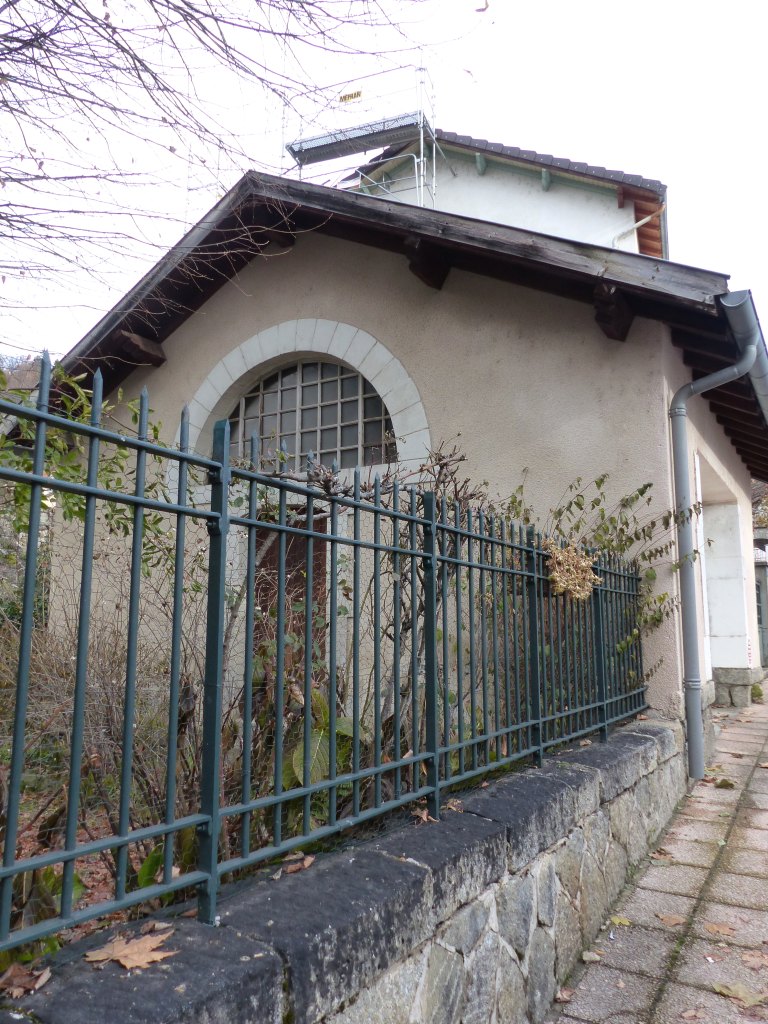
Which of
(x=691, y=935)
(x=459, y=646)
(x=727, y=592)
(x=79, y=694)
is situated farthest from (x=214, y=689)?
(x=727, y=592)

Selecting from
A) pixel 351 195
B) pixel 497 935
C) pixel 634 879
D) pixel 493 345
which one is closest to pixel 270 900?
pixel 497 935

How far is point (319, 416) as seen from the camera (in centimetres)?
691

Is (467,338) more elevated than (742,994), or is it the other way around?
(467,338)

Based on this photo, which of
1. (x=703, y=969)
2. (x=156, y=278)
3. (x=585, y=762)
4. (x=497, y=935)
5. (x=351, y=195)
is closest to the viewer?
(x=497, y=935)

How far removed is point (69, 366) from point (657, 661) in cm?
573

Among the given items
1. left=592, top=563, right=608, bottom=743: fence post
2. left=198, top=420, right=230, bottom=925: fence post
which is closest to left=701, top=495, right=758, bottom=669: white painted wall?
left=592, top=563, right=608, bottom=743: fence post

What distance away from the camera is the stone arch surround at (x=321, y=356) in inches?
241

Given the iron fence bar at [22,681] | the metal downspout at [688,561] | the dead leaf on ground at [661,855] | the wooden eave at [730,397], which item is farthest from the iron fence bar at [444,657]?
the wooden eave at [730,397]

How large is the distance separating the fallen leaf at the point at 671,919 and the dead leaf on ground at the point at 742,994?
517 millimetres

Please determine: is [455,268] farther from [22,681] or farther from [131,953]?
[131,953]

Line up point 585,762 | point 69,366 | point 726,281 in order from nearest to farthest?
point 585,762 < point 726,281 < point 69,366

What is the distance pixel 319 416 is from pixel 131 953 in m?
5.65

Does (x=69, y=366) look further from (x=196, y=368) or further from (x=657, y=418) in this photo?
(x=657, y=418)

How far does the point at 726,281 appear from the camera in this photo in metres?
4.62
